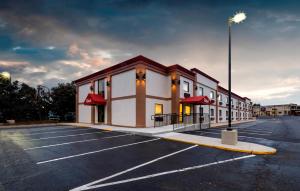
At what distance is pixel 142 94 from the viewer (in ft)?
63.8

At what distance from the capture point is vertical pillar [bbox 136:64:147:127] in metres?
19.3

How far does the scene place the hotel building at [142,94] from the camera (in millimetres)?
19688

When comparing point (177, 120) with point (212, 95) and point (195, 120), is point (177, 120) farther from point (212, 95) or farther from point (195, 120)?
point (212, 95)

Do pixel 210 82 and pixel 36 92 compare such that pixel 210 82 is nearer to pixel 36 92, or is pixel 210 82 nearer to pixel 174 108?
pixel 174 108

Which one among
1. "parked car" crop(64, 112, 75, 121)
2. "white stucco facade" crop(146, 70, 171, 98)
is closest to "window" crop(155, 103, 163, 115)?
"white stucco facade" crop(146, 70, 171, 98)

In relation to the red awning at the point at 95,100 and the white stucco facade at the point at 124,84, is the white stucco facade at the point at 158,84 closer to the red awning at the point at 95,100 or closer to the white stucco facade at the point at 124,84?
the white stucco facade at the point at 124,84

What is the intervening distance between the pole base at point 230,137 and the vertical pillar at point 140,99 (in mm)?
9740

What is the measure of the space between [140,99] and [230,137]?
34.3 ft

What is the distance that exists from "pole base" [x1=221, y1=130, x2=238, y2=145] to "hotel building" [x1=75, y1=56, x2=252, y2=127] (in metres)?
8.94

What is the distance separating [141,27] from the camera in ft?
65.6

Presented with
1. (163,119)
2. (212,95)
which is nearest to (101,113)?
(163,119)

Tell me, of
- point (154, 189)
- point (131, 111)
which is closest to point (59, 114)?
point (131, 111)

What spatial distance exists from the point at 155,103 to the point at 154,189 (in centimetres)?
1660

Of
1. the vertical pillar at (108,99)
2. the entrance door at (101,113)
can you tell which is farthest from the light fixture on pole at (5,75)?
the vertical pillar at (108,99)
